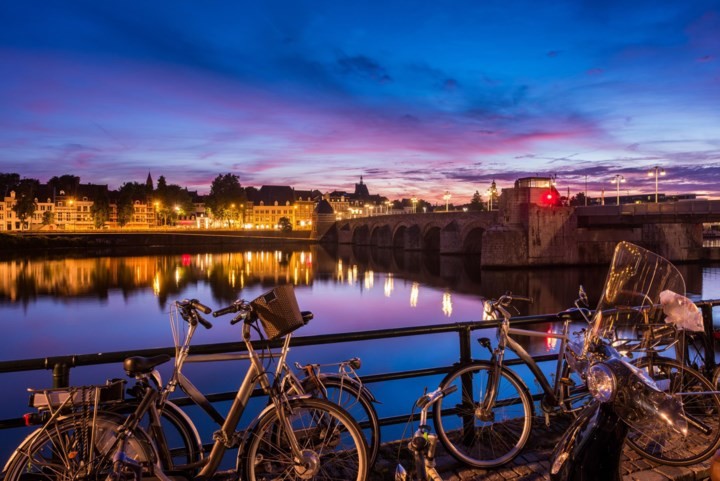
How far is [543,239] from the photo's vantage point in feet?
145

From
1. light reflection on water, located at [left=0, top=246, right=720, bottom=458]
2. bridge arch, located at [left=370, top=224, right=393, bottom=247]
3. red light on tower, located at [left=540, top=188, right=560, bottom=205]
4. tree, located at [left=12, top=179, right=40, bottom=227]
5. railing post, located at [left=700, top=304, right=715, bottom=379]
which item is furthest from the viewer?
tree, located at [left=12, top=179, right=40, bottom=227]

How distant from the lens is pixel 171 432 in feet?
11.0

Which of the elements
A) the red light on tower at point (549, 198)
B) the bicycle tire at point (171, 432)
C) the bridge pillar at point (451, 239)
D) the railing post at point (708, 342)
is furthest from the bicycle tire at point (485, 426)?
the bridge pillar at point (451, 239)

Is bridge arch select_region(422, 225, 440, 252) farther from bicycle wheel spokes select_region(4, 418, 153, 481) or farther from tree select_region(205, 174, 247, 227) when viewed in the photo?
bicycle wheel spokes select_region(4, 418, 153, 481)

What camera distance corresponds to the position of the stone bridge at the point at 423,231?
183 feet

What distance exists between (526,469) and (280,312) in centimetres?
209

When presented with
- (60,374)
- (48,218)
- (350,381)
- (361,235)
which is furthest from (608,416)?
(48,218)

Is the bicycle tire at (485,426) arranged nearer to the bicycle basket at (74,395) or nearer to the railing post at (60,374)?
the bicycle basket at (74,395)

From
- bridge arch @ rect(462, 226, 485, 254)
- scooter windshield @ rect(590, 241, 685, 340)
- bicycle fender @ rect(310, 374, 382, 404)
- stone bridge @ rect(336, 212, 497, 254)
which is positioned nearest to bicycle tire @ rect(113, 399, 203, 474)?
bicycle fender @ rect(310, 374, 382, 404)

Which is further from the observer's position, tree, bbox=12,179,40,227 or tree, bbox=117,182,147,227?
tree, bbox=117,182,147,227

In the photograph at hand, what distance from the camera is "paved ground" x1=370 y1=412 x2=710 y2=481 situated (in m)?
3.68

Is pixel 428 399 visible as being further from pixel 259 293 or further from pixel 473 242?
pixel 473 242

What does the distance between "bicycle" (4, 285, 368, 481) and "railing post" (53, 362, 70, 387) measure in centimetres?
44

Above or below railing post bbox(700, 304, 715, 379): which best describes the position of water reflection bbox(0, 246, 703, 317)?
below
